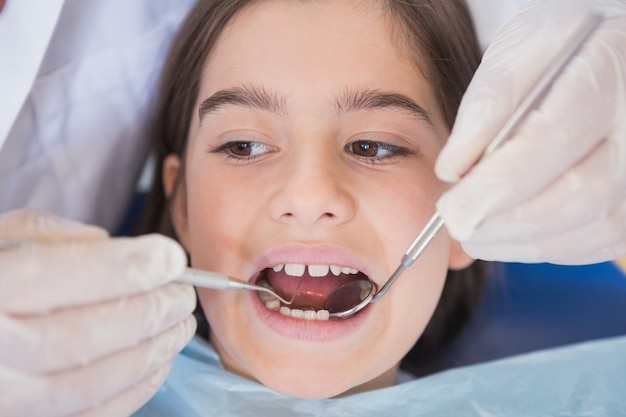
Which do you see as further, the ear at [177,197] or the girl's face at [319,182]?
the ear at [177,197]

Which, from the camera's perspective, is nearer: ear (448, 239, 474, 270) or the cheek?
the cheek

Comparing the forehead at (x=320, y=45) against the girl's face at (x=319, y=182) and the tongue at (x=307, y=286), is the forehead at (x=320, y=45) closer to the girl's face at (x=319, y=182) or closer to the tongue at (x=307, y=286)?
the girl's face at (x=319, y=182)

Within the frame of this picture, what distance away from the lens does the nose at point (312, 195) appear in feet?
3.59

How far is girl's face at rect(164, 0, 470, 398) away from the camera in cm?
116

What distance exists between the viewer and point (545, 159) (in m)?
0.98

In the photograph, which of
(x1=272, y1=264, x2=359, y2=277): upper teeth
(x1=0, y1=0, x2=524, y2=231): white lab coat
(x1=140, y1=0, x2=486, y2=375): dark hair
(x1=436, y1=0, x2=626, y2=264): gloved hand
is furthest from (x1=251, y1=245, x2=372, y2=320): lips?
(x1=0, y1=0, x2=524, y2=231): white lab coat

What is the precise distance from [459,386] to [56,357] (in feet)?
2.64

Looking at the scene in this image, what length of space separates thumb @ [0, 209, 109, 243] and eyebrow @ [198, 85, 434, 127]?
0.36 metres

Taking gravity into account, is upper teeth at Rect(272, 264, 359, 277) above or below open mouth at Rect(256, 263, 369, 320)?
above

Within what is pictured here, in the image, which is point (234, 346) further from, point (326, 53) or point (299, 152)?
point (326, 53)

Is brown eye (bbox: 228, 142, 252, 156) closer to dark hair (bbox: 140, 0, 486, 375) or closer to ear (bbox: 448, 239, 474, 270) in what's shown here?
dark hair (bbox: 140, 0, 486, 375)

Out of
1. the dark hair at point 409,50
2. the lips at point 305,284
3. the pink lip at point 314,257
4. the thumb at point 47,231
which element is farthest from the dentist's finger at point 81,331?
the dark hair at point 409,50

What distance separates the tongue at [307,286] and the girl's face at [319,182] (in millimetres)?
59

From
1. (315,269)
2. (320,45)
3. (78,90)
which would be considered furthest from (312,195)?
(78,90)
